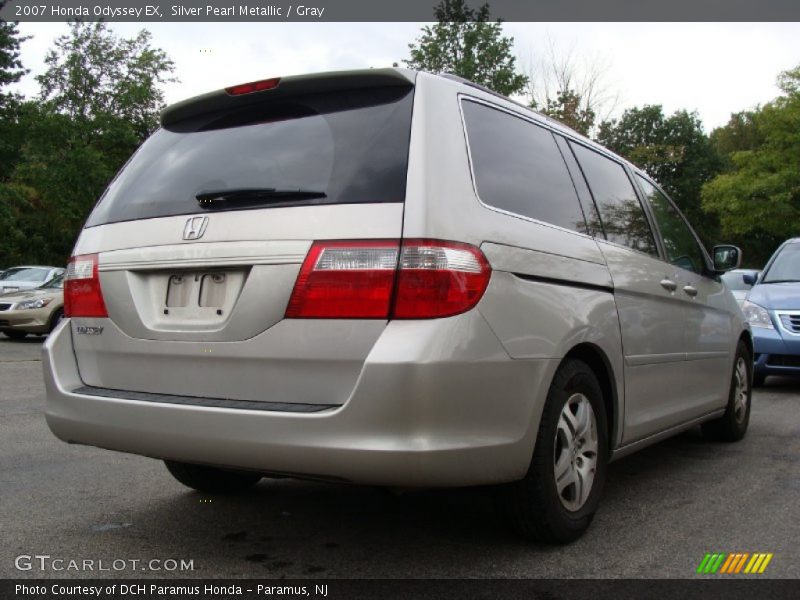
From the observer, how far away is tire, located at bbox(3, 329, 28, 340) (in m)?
15.3

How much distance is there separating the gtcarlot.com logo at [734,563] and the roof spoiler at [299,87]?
209 centimetres

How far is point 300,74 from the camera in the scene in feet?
10.2

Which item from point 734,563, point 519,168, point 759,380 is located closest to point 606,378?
point 734,563

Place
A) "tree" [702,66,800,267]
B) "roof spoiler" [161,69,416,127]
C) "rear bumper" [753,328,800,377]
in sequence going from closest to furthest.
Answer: "roof spoiler" [161,69,416,127], "rear bumper" [753,328,800,377], "tree" [702,66,800,267]

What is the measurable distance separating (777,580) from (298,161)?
226 cm

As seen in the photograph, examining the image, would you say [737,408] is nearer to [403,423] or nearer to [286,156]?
[403,423]

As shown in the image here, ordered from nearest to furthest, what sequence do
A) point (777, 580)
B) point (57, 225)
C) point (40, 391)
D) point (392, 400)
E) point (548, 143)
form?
point (392, 400), point (777, 580), point (548, 143), point (40, 391), point (57, 225)

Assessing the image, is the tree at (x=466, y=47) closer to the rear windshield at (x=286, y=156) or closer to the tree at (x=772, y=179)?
the tree at (x=772, y=179)

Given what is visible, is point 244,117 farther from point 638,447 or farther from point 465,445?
point 638,447

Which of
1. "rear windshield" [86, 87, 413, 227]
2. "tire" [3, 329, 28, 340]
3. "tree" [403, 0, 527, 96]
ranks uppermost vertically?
"tree" [403, 0, 527, 96]

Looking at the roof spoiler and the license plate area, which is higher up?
the roof spoiler

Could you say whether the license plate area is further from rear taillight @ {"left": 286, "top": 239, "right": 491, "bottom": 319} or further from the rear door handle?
the rear door handle

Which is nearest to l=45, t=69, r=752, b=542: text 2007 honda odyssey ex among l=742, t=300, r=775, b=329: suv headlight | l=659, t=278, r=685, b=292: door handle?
l=659, t=278, r=685, b=292: door handle

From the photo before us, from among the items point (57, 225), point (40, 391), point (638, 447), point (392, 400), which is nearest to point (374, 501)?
point (638, 447)
